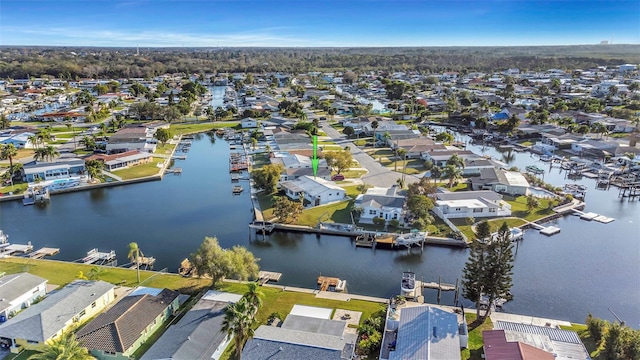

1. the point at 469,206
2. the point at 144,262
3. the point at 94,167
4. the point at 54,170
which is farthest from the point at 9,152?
the point at 469,206

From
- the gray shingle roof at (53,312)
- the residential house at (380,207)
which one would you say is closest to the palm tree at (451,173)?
the residential house at (380,207)

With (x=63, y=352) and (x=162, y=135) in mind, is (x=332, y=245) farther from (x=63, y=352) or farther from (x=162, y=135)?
(x=162, y=135)

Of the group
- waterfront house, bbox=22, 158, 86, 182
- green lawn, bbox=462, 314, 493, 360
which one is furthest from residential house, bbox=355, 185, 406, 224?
waterfront house, bbox=22, 158, 86, 182

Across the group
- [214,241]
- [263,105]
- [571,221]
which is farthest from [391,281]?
[263,105]

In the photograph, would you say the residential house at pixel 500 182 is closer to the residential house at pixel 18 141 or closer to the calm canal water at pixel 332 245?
the calm canal water at pixel 332 245

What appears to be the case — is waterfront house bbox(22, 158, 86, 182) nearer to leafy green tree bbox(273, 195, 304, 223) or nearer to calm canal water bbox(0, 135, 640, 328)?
calm canal water bbox(0, 135, 640, 328)
